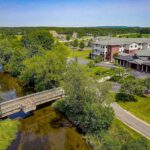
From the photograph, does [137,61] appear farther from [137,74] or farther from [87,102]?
[87,102]

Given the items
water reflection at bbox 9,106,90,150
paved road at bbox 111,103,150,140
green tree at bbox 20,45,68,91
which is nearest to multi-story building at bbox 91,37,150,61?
green tree at bbox 20,45,68,91

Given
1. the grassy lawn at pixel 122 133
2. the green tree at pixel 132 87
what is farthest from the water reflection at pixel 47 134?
the green tree at pixel 132 87

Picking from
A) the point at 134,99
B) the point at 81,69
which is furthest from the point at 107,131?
the point at 134,99

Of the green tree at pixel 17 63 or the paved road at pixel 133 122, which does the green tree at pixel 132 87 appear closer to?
the paved road at pixel 133 122

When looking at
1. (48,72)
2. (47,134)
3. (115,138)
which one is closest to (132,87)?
(115,138)

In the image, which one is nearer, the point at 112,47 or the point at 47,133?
the point at 47,133

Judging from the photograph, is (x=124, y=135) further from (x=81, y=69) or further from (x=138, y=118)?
(x=81, y=69)
